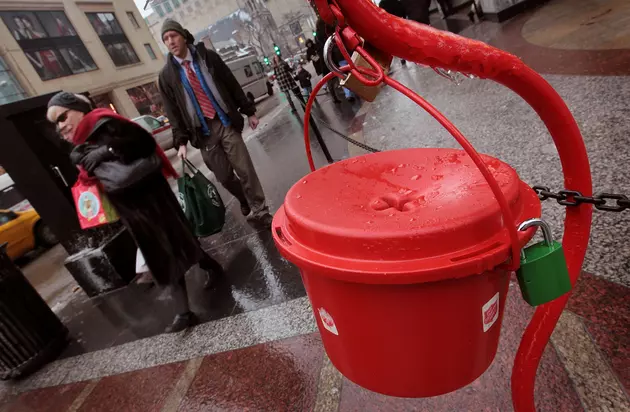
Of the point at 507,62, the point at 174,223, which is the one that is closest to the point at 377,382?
the point at 507,62

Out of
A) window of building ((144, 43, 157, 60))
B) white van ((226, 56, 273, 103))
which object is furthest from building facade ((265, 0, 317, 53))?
white van ((226, 56, 273, 103))

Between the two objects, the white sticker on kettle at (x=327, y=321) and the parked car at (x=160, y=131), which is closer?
the white sticker on kettle at (x=327, y=321)

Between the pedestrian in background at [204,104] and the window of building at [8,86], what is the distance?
995 inches

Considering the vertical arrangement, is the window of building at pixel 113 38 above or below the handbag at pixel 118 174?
above

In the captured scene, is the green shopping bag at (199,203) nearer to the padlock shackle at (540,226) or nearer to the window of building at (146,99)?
the padlock shackle at (540,226)

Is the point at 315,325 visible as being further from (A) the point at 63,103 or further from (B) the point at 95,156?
Answer: (A) the point at 63,103

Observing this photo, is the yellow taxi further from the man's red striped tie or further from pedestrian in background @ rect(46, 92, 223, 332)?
pedestrian in background @ rect(46, 92, 223, 332)

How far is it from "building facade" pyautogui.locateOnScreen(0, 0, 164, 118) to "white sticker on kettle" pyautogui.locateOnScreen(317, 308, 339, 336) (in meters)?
27.4

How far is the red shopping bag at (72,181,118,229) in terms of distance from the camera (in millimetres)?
2621

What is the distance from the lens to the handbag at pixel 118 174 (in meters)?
2.38

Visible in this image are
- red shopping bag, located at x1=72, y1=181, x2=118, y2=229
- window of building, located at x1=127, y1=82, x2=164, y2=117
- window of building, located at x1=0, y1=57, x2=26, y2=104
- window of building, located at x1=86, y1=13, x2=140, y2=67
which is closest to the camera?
red shopping bag, located at x1=72, y1=181, x2=118, y2=229

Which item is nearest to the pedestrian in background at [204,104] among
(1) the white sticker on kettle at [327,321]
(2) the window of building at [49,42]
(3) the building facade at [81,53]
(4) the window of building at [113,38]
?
(1) the white sticker on kettle at [327,321]

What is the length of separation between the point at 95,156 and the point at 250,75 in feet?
65.1

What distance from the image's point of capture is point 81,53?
26.8 m
